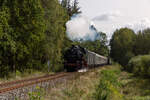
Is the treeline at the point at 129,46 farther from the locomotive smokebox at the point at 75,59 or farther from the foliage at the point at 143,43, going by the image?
the locomotive smokebox at the point at 75,59

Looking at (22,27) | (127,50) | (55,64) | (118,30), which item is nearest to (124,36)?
(127,50)

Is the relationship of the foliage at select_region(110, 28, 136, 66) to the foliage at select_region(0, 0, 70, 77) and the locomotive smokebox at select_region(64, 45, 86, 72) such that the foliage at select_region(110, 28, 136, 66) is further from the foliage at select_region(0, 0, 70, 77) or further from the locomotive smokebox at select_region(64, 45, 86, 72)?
the foliage at select_region(0, 0, 70, 77)

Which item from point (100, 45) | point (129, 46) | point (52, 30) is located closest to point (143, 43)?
point (129, 46)

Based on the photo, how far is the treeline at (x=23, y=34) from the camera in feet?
49.5

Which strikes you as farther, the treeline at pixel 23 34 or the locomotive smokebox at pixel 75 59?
the locomotive smokebox at pixel 75 59

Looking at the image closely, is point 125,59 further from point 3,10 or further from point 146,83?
point 3,10

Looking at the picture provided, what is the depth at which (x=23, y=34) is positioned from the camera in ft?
56.6

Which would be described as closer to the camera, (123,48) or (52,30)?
(52,30)

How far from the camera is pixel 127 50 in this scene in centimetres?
5375

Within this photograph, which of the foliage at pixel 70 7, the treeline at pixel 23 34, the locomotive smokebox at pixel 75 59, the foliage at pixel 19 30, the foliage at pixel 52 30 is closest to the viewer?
the foliage at pixel 19 30

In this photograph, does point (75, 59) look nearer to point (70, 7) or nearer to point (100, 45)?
point (70, 7)

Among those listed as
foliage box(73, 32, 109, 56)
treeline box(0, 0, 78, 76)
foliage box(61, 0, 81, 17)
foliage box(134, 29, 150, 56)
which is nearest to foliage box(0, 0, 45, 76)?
treeline box(0, 0, 78, 76)

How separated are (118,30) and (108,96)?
60.0 meters

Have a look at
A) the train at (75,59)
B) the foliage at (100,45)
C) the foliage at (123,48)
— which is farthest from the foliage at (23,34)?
the foliage at (100,45)
